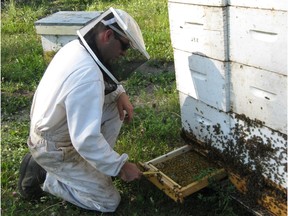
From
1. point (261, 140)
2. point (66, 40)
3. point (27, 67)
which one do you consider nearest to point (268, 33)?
point (261, 140)

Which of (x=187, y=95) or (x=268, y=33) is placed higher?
(x=268, y=33)

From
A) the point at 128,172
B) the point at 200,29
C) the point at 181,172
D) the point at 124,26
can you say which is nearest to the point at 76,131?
the point at 128,172

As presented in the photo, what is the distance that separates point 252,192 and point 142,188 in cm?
83

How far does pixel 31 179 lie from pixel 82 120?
89cm

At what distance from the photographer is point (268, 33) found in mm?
2176

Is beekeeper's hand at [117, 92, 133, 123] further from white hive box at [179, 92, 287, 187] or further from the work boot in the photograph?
the work boot

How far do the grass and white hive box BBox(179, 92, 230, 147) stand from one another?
15.4 inches

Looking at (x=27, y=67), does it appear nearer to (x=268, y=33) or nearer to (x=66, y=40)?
(x=66, y=40)

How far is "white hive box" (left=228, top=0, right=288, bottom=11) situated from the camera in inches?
79.6

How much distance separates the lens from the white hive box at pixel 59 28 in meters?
5.18

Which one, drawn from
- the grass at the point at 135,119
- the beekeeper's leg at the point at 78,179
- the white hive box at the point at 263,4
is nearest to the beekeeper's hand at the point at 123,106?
the grass at the point at 135,119

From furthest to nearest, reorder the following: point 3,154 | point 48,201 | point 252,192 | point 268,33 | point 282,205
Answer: point 3,154
point 48,201
point 252,192
point 282,205
point 268,33

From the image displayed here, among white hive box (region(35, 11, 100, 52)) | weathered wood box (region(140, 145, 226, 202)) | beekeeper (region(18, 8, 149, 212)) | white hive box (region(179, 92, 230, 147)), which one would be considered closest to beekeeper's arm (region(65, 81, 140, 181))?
beekeeper (region(18, 8, 149, 212))

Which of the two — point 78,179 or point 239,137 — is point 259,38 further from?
point 78,179
